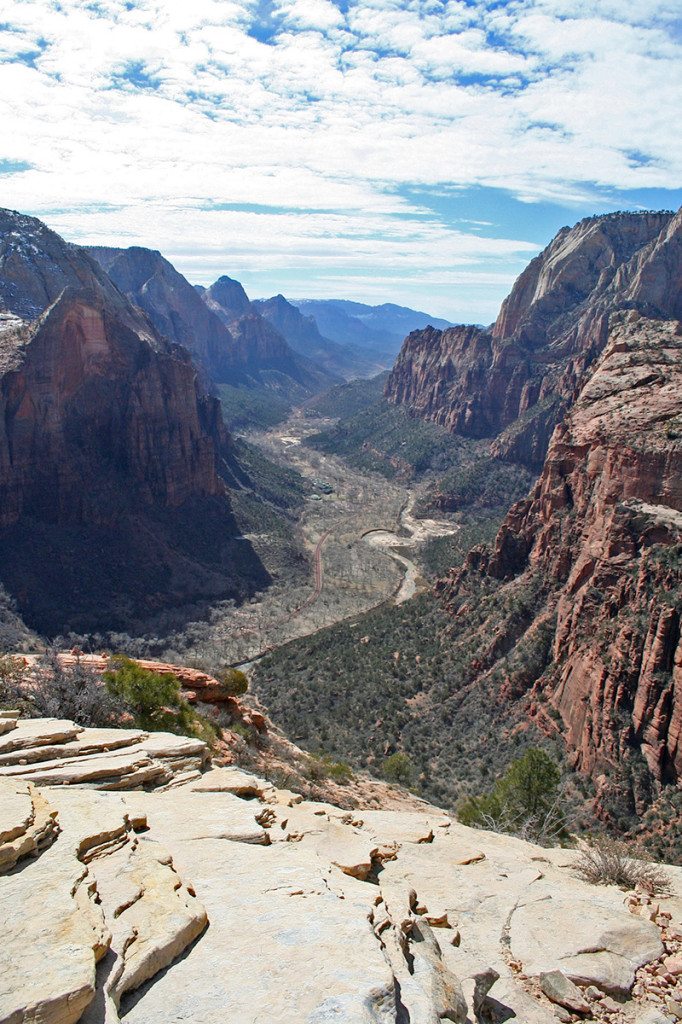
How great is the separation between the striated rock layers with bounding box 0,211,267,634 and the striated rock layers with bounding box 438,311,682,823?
3837cm

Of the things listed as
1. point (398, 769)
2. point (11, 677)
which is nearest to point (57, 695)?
point (11, 677)

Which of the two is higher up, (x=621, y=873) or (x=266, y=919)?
(x=266, y=919)

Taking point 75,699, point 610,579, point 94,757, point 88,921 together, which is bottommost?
point 75,699

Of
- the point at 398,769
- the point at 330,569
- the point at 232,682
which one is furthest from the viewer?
the point at 330,569

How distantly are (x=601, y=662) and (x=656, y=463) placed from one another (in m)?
12.9

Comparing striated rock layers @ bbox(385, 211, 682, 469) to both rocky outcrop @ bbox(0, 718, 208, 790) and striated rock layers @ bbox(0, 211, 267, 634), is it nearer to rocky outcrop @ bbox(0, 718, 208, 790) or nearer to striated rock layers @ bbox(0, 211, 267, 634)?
striated rock layers @ bbox(0, 211, 267, 634)

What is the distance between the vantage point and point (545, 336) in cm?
15975

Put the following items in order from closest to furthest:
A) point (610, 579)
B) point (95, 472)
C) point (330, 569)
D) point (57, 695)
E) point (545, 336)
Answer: point (57, 695) < point (610, 579) < point (95, 472) < point (330, 569) < point (545, 336)

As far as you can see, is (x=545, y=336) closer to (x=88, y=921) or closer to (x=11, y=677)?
(x=11, y=677)

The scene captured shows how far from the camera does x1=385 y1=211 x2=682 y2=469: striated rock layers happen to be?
134 m

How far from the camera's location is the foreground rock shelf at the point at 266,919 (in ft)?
27.2

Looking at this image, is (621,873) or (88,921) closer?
(88,921)

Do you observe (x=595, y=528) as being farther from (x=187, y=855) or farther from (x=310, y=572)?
(x=310, y=572)

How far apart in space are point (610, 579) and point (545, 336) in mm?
133874
